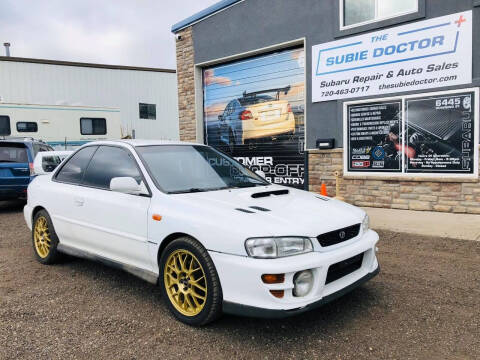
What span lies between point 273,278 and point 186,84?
1025cm

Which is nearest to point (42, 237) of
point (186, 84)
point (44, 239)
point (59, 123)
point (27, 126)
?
point (44, 239)

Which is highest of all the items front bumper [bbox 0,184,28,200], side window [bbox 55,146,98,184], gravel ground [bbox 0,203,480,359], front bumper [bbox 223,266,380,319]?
side window [bbox 55,146,98,184]

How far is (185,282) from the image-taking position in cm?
318

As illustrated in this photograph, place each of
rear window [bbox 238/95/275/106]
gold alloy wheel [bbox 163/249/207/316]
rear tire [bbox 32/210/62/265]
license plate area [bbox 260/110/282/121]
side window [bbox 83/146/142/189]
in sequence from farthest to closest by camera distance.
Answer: rear window [bbox 238/95/275/106] → license plate area [bbox 260/110/282/121] → rear tire [bbox 32/210/62/265] → side window [bbox 83/146/142/189] → gold alloy wheel [bbox 163/249/207/316]

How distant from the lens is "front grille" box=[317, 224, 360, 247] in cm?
299

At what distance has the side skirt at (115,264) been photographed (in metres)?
3.45

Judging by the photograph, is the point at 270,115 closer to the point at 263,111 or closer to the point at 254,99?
the point at 263,111

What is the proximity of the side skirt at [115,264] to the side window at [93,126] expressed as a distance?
13.1 meters

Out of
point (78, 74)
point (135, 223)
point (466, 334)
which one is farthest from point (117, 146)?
point (78, 74)

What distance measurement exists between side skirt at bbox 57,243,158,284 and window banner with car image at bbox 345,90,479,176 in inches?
241

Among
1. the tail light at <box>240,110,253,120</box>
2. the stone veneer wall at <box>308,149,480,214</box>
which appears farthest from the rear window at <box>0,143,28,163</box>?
the stone veneer wall at <box>308,149,480,214</box>

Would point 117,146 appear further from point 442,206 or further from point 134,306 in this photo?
point 442,206

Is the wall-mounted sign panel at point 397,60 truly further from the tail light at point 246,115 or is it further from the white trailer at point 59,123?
the white trailer at point 59,123

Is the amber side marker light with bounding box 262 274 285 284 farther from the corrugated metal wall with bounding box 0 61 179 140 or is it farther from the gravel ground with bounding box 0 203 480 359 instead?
the corrugated metal wall with bounding box 0 61 179 140
